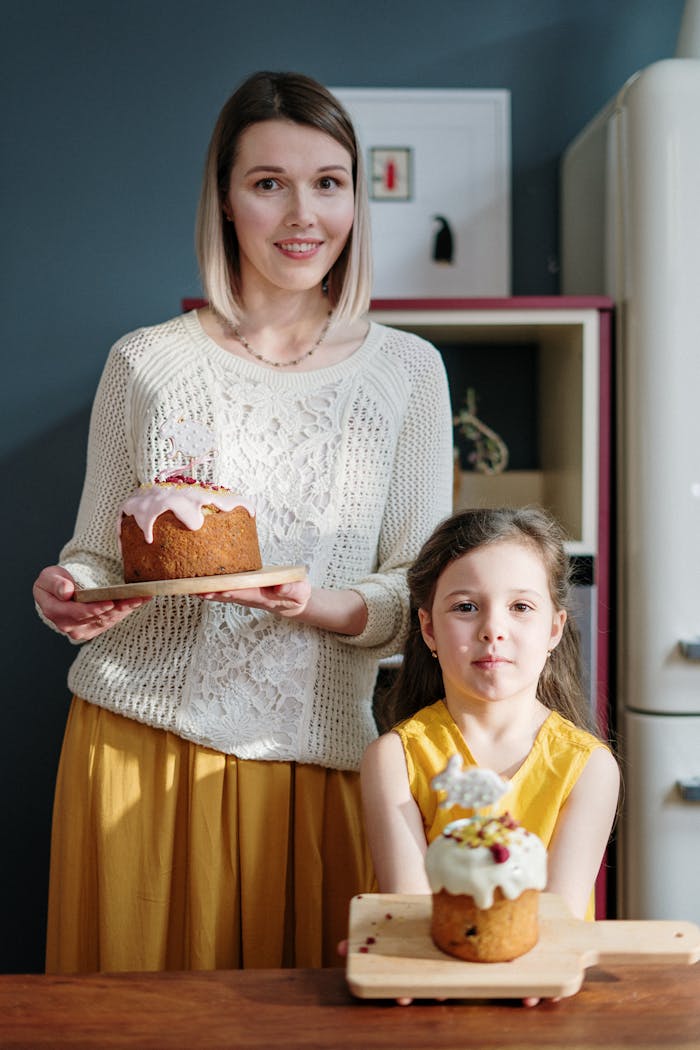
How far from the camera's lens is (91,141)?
2.51 metres

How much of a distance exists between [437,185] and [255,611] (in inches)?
56.0

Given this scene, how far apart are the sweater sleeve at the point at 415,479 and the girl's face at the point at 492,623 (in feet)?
0.48

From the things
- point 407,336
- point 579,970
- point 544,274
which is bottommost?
point 579,970

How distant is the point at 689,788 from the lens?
78.7 inches

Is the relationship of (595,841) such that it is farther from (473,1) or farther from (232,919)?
(473,1)

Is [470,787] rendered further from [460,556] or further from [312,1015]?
[460,556]

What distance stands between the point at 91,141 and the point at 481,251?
93 centimetres

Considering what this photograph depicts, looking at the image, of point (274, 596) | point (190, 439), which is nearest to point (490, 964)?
point (274, 596)

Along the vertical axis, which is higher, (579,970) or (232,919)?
(579,970)

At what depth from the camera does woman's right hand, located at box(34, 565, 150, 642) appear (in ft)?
4.35

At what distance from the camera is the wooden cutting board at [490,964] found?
2.77 ft

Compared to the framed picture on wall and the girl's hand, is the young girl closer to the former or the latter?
the girl's hand

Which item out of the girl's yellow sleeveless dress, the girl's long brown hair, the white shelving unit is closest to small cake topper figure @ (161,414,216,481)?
the girl's long brown hair

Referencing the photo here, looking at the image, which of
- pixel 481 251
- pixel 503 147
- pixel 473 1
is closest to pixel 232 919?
pixel 481 251
